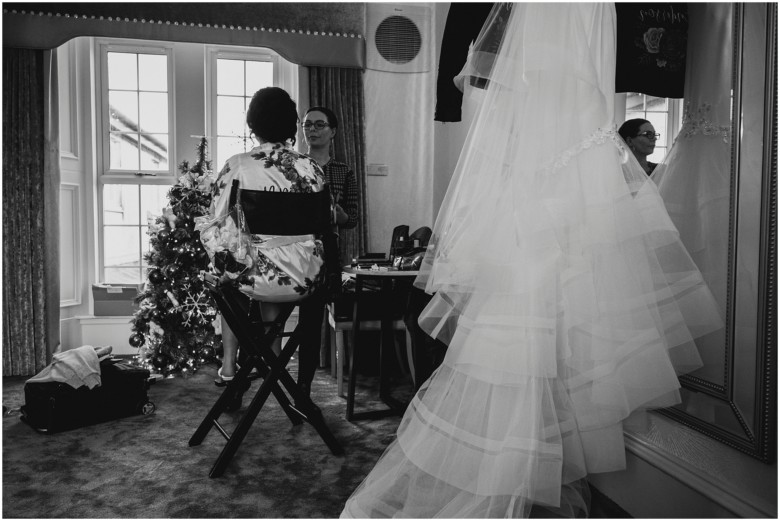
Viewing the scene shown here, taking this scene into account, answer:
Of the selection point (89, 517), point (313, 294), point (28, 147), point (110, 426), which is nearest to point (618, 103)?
point (313, 294)

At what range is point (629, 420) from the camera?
1.79 meters

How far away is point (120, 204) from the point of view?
4668 millimetres

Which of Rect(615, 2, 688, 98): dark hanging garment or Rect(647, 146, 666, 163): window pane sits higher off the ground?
Rect(615, 2, 688, 98): dark hanging garment

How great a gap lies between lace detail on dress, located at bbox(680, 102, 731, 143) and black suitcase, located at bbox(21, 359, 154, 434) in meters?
2.78

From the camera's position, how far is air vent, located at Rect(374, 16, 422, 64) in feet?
15.5

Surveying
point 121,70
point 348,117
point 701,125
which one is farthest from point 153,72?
point 701,125

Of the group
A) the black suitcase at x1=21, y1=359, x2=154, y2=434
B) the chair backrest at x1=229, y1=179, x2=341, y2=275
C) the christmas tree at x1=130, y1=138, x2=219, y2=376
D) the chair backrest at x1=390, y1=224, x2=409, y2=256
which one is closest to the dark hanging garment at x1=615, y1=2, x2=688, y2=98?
the chair backrest at x1=229, y1=179, x2=341, y2=275

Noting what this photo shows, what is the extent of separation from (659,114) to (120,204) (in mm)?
4213

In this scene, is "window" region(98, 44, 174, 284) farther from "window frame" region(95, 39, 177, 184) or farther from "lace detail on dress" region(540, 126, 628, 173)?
"lace detail on dress" region(540, 126, 628, 173)

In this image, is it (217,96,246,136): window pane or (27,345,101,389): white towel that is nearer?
(27,345,101,389): white towel

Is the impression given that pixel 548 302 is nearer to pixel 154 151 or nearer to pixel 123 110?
pixel 154 151

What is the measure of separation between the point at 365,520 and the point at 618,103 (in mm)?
1531

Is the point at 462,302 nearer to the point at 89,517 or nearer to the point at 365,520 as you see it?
the point at 365,520

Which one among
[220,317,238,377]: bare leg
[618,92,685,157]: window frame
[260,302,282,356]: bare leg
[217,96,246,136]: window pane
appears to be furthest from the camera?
[217,96,246,136]: window pane
